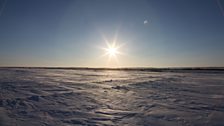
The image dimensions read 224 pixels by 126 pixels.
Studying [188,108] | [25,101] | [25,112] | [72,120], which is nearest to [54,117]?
[72,120]

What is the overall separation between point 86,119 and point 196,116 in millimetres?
2574

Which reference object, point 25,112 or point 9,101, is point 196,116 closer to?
A: point 25,112

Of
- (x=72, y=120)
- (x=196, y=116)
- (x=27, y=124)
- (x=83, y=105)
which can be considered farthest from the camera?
(x=83, y=105)

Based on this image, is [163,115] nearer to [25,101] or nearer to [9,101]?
[25,101]

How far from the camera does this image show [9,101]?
6.19 m

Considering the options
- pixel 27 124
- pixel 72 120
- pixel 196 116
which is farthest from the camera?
pixel 196 116

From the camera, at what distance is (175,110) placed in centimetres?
554

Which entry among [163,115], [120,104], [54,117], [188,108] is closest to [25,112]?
[54,117]

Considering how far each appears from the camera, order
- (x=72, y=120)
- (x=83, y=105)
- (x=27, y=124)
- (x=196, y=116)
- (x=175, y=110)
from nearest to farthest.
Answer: (x=27, y=124) < (x=72, y=120) < (x=196, y=116) < (x=175, y=110) < (x=83, y=105)

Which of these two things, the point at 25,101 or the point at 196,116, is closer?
the point at 196,116

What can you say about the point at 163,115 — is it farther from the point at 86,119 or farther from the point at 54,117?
the point at 54,117

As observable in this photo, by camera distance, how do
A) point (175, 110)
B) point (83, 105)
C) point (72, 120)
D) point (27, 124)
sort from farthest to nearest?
1. point (83, 105)
2. point (175, 110)
3. point (72, 120)
4. point (27, 124)

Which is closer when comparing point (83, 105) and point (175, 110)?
point (175, 110)

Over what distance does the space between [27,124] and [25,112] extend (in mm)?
1007
